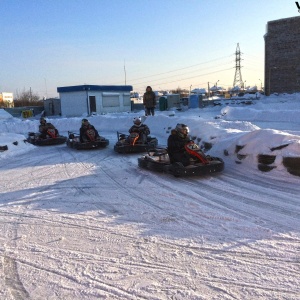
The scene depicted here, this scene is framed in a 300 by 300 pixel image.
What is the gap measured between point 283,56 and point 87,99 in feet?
54.0

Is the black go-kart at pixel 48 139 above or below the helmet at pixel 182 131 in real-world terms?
below

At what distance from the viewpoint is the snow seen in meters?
2.86

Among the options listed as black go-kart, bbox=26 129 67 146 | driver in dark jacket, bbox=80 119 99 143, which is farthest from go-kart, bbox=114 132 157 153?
black go-kart, bbox=26 129 67 146

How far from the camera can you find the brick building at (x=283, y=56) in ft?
90.2

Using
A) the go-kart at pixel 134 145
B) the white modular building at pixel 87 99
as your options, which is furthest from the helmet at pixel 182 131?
the white modular building at pixel 87 99

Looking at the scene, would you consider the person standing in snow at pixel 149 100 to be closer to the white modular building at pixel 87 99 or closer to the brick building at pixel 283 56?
the white modular building at pixel 87 99

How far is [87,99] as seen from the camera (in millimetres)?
29922

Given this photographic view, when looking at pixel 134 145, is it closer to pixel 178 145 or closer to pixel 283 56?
pixel 178 145

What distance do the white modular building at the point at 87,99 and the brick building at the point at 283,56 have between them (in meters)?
13.6

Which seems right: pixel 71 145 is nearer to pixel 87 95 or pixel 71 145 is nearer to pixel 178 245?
pixel 178 245

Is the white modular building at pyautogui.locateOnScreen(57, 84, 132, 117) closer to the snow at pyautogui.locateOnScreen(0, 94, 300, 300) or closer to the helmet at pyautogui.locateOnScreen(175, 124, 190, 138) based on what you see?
the snow at pyautogui.locateOnScreen(0, 94, 300, 300)

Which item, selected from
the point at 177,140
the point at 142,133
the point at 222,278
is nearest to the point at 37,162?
the point at 142,133

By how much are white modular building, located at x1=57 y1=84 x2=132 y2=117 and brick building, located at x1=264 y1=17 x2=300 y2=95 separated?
13.6 metres

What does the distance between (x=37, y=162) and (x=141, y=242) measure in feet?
21.4
